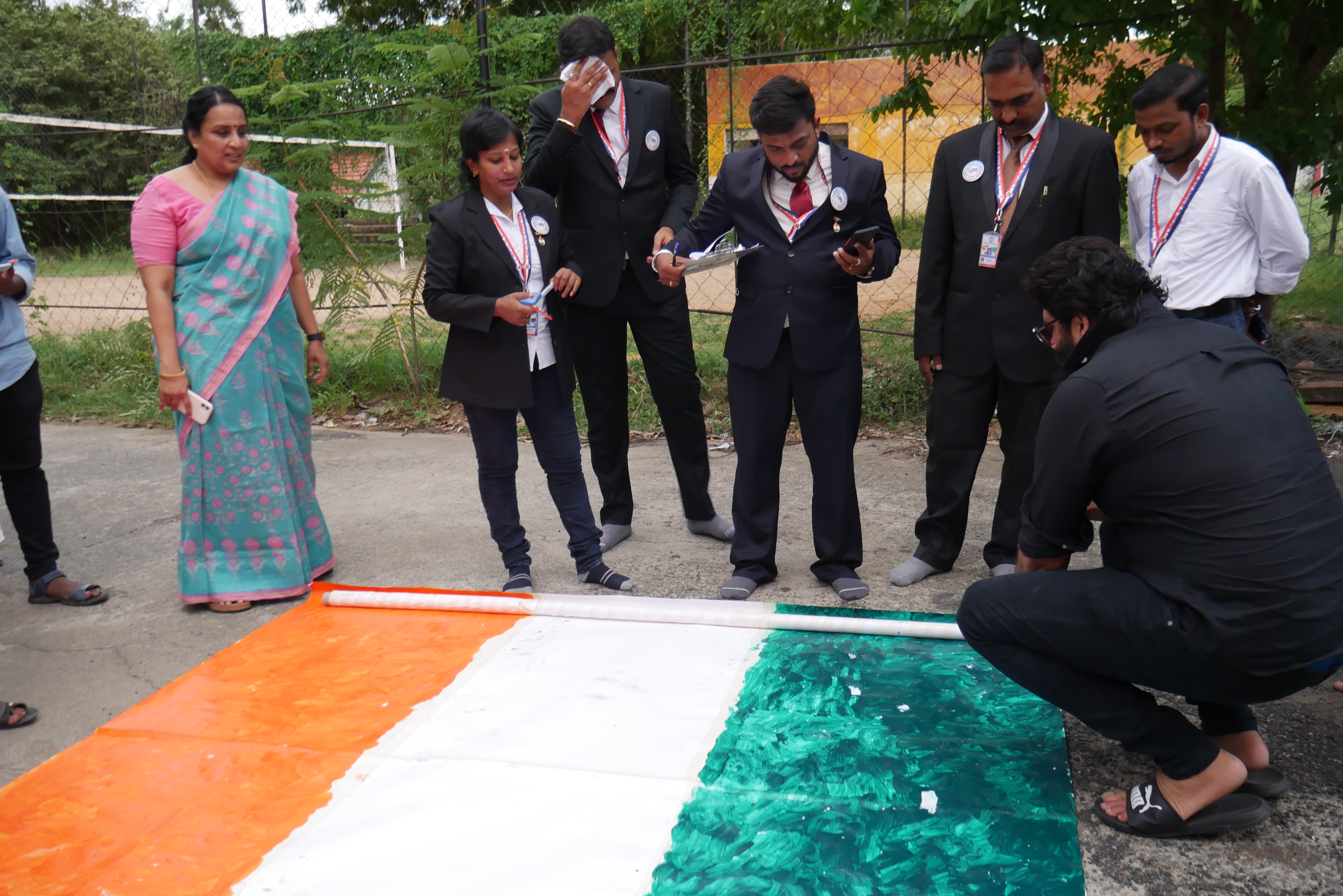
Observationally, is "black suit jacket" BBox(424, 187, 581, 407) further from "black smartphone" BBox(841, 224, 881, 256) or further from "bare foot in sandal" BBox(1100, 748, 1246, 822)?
"bare foot in sandal" BBox(1100, 748, 1246, 822)

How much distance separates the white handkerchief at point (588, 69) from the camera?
3566 mm

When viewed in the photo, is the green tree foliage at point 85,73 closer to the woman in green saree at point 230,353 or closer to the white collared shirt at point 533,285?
the woman in green saree at point 230,353

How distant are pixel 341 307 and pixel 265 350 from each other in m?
2.93

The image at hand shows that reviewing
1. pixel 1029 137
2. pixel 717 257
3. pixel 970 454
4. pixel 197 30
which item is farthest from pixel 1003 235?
pixel 197 30

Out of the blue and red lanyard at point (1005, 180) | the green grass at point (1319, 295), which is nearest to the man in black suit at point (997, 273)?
the blue and red lanyard at point (1005, 180)

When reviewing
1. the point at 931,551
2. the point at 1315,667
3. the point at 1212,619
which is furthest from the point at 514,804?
the point at 931,551

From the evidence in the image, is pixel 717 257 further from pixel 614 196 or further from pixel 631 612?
pixel 631 612

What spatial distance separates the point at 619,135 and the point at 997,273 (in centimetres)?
150

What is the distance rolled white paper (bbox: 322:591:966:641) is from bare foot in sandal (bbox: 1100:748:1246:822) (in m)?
0.92

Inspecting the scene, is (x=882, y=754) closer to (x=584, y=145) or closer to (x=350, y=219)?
(x=584, y=145)

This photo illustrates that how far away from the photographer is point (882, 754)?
8.00 feet

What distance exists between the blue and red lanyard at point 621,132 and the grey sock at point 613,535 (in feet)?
4.57

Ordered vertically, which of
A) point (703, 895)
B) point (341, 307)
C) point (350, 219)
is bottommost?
point (703, 895)

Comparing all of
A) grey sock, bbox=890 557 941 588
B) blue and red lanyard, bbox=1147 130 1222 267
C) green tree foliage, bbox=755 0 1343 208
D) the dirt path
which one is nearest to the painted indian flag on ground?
grey sock, bbox=890 557 941 588
